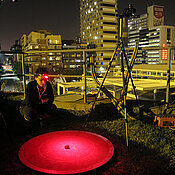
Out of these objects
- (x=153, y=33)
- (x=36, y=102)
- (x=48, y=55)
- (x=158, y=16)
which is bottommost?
(x=36, y=102)

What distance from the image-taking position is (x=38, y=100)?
10.8 feet

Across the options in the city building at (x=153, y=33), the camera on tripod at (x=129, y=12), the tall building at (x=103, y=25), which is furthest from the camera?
the city building at (x=153, y=33)

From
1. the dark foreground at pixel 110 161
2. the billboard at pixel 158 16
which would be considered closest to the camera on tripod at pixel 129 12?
the dark foreground at pixel 110 161

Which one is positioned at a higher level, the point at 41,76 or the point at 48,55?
the point at 48,55

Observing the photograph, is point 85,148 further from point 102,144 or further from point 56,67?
point 56,67

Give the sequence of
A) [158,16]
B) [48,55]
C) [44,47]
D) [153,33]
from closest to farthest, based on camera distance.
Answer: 1. [44,47]
2. [48,55]
3. [153,33]
4. [158,16]

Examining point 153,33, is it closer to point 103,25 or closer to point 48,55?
point 103,25

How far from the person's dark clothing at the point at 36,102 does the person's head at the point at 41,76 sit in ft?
0.21

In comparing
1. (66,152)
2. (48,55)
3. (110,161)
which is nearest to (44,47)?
(48,55)

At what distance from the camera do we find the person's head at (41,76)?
10.7 feet

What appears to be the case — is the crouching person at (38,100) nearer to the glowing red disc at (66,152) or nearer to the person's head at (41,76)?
the person's head at (41,76)

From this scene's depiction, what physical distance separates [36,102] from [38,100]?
0.05 m

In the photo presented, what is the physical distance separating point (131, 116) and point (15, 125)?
7.74 ft

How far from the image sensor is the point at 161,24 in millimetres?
125625
